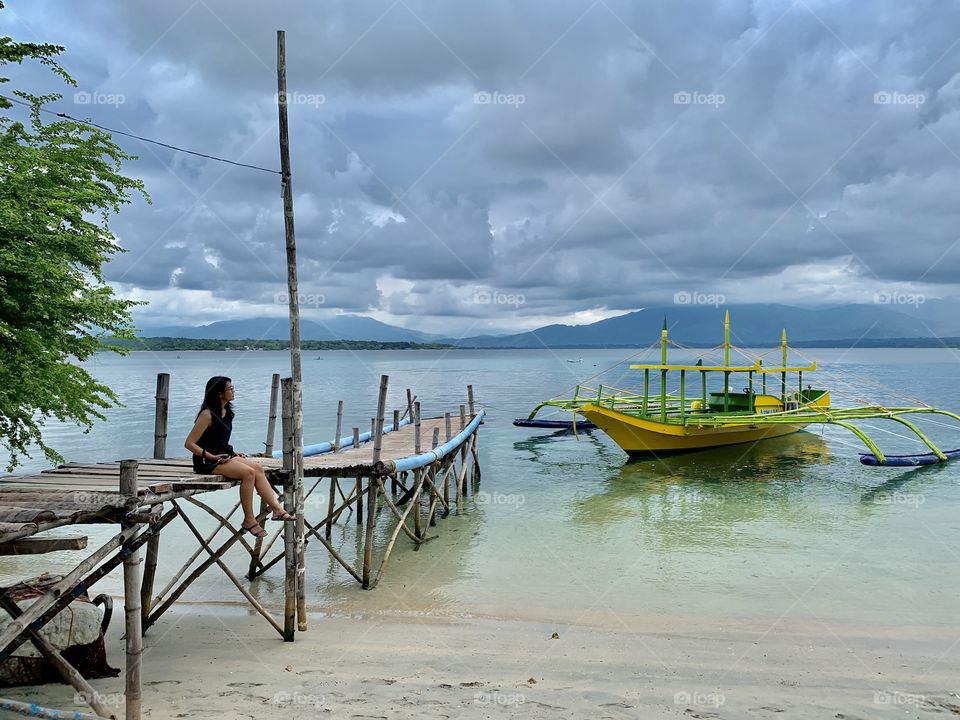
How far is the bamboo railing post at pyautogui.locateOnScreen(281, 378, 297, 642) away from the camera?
8.41 m

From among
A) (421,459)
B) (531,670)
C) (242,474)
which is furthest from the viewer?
(421,459)

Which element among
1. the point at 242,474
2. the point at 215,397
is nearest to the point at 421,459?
the point at 242,474

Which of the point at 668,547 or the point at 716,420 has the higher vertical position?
the point at 716,420

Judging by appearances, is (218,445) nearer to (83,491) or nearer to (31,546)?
(83,491)

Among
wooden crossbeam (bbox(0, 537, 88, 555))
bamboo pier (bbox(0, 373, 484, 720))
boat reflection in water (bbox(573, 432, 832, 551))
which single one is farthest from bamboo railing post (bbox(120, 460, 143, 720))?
boat reflection in water (bbox(573, 432, 832, 551))

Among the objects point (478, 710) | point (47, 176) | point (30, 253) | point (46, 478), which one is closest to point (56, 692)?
point (46, 478)

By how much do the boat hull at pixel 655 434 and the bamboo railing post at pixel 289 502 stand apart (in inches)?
650

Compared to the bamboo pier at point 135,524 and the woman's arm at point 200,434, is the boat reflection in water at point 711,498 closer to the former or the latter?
the bamboo pier at point 135,524

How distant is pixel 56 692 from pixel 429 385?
241ft

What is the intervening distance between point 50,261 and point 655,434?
63.6 ft

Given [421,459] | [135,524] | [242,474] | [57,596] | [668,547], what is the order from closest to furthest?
[57,596], [135,524], [242,474], [421,459], [668,547]

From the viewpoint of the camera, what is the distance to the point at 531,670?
7988mm

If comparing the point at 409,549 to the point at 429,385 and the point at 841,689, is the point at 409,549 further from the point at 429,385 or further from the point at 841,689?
the point at 429,385

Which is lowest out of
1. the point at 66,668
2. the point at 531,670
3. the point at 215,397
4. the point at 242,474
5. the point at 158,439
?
the point at 531,670
